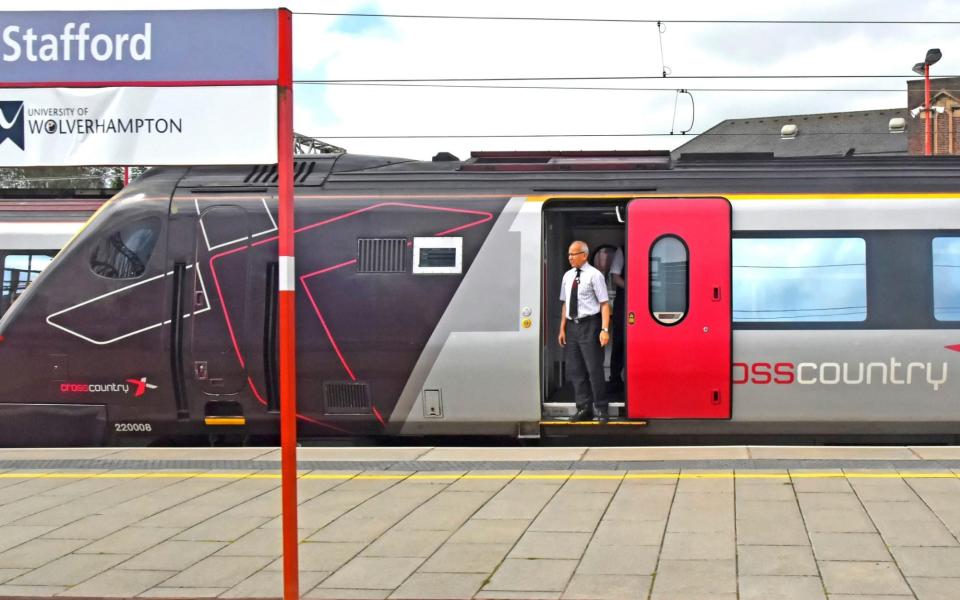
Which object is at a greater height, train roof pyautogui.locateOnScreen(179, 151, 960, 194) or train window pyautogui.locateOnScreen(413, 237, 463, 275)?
train roof pyautogui.locateOnScreen(179, 151, 960, 194)

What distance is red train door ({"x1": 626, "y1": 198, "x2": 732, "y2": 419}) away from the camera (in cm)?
980

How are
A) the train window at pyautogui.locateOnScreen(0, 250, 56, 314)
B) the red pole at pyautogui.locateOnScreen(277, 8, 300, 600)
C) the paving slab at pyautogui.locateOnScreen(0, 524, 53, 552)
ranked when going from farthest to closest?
the train window at pyautogui.locateOnScreen(0, 250, 56, 314) < the paving slab at pyautogui.locateOnScreen(0, 524, 53, 552) < the red pole at pyautogui.locateOnScreen(277, 8, 300, 600)

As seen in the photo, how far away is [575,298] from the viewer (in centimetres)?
1027

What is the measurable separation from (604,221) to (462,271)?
246 cm

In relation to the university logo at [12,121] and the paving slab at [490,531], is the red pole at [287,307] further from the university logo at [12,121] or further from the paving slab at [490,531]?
the paving slab at [490,531]

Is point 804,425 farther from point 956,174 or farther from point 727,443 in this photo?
point 956,174

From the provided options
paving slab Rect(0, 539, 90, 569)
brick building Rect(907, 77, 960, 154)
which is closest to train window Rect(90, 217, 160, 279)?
paving slab Rect(0, 539, 90, 569)

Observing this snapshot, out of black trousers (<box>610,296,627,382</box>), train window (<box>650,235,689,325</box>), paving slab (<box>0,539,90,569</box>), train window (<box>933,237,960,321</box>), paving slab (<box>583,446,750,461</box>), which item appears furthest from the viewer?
black trousers (<box>610,296,627,382</box>)

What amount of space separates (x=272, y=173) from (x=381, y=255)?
1528 mm

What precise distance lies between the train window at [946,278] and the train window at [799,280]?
67 cm

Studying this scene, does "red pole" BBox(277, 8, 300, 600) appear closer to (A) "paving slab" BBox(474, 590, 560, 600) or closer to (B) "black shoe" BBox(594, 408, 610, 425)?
(A) "paving slab" BBox(474, 590, 560, 600)

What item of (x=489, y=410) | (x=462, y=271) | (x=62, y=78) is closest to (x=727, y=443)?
(x=489, y=410)

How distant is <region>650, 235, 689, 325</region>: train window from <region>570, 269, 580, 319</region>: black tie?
0.74m

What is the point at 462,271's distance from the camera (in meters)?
10.1
